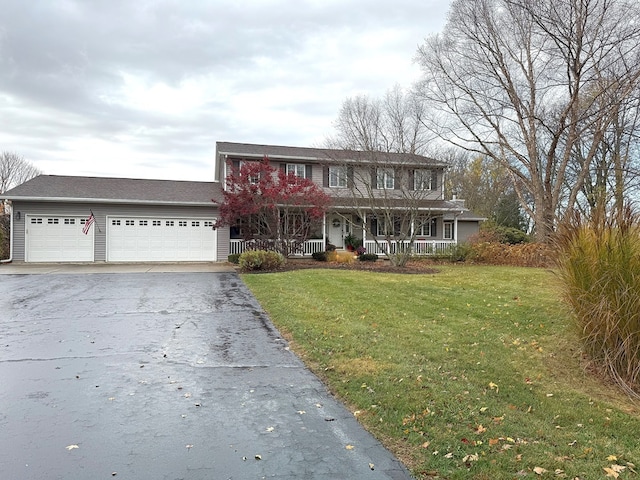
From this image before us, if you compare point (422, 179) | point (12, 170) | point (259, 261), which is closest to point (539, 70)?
point (422, 179)

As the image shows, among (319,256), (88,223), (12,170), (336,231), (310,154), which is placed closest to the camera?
(88,223)

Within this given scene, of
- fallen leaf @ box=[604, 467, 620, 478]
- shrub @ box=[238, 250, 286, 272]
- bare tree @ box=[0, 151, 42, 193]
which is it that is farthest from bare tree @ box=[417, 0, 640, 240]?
bare tree @ box=[0, 151, 42, 193]

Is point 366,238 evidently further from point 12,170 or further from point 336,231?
point 12,170

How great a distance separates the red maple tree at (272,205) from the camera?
16.2 metres

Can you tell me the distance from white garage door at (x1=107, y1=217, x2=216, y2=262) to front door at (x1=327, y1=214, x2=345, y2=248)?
6.12m

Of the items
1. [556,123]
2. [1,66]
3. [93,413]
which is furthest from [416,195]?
[1,66]

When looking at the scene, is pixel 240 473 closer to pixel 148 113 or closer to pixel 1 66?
pixel 1 66

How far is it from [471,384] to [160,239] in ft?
56.5

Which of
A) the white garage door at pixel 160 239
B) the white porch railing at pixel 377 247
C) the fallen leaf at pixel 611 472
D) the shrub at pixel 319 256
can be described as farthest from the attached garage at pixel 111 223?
the fallen leaf at pixel 611 472

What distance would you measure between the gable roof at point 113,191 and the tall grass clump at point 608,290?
54.7 ft

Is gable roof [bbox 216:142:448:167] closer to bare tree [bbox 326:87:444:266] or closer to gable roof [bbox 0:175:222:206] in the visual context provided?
bare tree [bbox 326:87:444:266]

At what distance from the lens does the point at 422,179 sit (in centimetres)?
1598

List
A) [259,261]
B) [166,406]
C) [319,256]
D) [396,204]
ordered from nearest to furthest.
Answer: [166,406], [259,261], [396,204], [319,256]

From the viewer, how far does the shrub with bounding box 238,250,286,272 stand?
1469 cm
